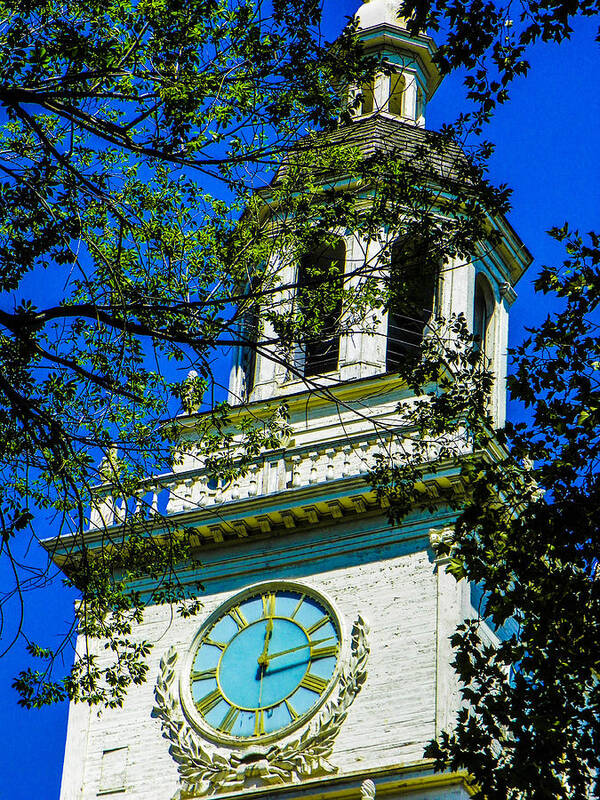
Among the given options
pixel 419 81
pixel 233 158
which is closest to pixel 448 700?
pixel 233 158

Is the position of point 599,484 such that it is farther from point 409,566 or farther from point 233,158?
point 409,566

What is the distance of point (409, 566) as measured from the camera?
82.9 ft

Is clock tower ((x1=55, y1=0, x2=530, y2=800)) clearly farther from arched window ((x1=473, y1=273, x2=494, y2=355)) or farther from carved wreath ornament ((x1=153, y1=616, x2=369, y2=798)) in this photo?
arched window ((x1=473, y1=273, x2=494, y2=355))

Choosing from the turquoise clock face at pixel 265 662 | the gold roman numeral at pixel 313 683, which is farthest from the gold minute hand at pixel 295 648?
the gold roman numeral at pixel 313 683

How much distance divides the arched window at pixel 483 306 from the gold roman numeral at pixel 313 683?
344 inches

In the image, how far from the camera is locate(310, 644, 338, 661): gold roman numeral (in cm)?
2489

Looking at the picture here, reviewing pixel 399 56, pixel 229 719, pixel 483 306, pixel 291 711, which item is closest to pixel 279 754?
pixel 291 711

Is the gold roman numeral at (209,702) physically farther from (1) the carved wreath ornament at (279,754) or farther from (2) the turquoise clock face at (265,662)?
(1) the carved wreath ornament at (279,754)

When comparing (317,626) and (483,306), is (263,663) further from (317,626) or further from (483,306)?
(483,306)

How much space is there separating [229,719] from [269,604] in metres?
1.83

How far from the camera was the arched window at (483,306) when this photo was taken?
31.8m

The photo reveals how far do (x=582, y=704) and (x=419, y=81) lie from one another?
20560 millimetres

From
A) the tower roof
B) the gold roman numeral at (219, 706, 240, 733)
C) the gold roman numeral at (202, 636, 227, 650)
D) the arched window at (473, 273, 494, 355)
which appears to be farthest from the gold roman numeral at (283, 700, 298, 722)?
the tower roof

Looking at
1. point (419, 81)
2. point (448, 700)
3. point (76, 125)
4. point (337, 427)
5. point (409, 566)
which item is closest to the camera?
point (76, 125)
